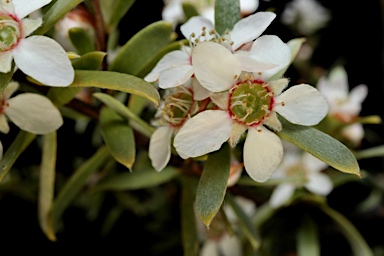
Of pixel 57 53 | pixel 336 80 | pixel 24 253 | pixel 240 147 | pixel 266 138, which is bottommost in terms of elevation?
pixel 24 253

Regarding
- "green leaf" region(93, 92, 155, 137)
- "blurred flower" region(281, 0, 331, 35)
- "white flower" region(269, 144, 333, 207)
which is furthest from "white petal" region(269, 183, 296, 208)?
"blurred flower" region(281, 0, 331, 35)

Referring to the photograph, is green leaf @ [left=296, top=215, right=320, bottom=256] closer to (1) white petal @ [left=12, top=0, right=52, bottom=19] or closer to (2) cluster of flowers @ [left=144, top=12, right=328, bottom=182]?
(2) cluster of flowers @ [left=144, top=12, right=328, bottom=182]

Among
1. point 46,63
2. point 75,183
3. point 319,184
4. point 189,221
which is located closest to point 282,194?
point 319,184

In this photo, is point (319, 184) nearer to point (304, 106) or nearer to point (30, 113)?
point (304, 106)

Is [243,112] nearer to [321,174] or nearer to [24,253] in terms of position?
[321,174]

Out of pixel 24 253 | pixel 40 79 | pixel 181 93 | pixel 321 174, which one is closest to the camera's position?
pixel 40 79

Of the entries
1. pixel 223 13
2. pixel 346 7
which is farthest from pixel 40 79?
pixel 346 7

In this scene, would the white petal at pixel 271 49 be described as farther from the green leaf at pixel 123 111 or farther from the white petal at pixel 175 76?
the green leaf at pixel 123 111
